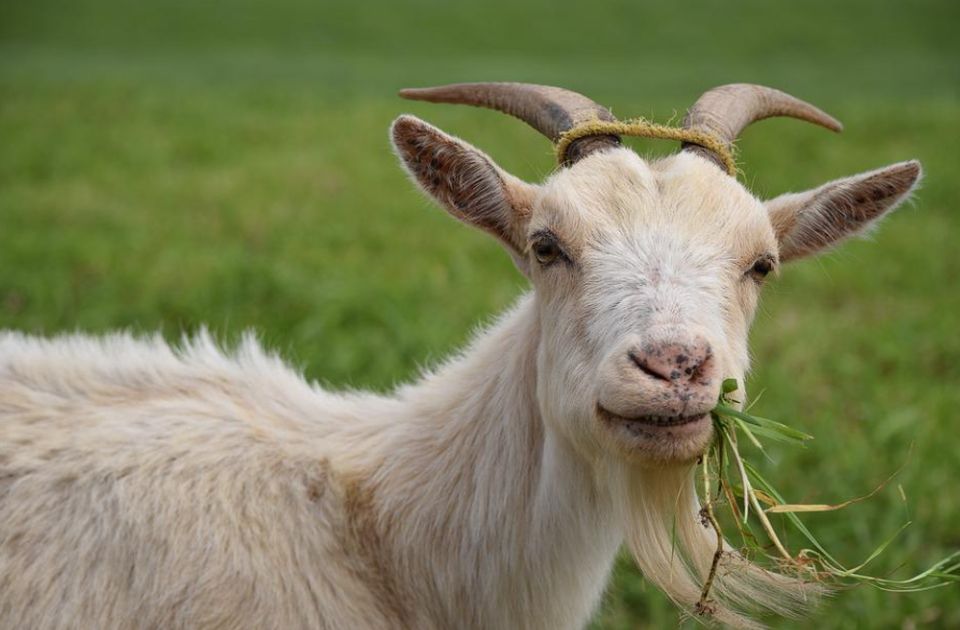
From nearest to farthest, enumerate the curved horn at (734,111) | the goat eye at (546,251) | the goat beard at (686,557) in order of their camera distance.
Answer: the goat beard at (686,557), the goat eye at (546,251), the curved horn at (734,111)

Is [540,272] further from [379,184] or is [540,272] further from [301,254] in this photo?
[379,184]

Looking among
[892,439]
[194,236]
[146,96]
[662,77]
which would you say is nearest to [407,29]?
[662,77]

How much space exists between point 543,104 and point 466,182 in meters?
0.39

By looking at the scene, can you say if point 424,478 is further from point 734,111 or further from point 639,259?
point 734,111

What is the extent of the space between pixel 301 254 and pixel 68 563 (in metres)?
5.13

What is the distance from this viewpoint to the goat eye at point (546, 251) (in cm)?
309

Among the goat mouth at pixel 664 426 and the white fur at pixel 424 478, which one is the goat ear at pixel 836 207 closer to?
the white fur at pixel 424 478

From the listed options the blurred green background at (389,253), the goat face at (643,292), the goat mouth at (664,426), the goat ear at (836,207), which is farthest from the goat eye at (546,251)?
the goat ear at (836,207)

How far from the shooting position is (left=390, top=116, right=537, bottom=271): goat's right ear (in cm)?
329

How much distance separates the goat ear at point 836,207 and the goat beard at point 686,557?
3.08ft

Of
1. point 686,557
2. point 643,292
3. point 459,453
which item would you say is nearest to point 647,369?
point 643,292

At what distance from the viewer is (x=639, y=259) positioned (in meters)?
2.89

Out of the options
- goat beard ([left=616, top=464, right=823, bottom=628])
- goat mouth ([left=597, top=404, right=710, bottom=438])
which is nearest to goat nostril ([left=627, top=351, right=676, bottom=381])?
goat mouth ([left=597, top=404, right=710, bottom=438])

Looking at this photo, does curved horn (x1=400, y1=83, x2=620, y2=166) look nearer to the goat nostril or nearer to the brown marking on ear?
the brown marking on ear
